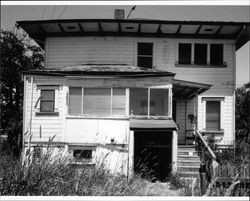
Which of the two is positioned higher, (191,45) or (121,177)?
(191,45)

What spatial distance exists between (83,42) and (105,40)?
1.29m

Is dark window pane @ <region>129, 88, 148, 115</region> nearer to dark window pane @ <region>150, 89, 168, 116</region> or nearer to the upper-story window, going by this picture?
dark window pane @ <region>150, 89, 168, 116</region>

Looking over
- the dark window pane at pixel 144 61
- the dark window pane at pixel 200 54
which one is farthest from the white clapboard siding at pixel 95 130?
the dark window pane at pixel 200 54

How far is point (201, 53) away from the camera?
62.8ft

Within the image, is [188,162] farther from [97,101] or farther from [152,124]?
[97,101]

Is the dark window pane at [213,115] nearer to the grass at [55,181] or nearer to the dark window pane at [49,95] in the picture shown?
the dark window pane at [49,95]

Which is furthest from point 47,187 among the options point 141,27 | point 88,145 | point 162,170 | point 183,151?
point 141,27

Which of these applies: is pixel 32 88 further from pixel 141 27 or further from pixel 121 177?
pixel 121 177

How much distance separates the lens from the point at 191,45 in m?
19.1

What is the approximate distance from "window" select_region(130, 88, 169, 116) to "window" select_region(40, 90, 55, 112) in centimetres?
375

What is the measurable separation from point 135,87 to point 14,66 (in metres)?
9.07

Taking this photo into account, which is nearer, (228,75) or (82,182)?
(82,182)

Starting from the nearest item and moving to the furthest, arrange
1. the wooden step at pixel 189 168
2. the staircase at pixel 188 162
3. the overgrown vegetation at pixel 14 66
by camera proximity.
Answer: the staircase at pixel 188 162 → the wooden step at pixel 189 168 → the overgrown vegetation at pixel 14 66

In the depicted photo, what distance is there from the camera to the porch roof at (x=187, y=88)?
16.3 metres
